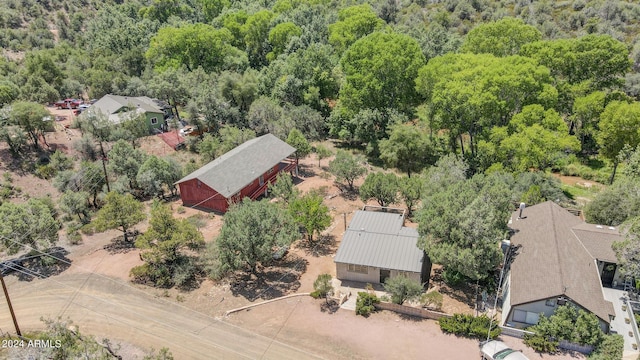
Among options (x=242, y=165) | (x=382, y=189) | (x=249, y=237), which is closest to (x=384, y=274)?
(x=382, y=189)

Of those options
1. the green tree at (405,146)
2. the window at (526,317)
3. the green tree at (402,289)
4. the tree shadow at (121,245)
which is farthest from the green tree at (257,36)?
the window at (526,317)

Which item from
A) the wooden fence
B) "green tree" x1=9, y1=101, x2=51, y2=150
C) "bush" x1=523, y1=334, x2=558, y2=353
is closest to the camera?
"bush" x1=523, y1=334, x2=558, y2=353

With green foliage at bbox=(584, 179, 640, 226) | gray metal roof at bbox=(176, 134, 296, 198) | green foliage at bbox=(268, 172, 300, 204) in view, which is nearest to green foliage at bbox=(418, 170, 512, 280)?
green foliage at bbox=(584, 179, 640, 226)

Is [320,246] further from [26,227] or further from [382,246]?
[26,227]

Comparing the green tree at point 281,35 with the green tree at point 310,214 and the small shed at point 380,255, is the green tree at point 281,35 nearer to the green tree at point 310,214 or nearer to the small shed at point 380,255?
the green tree at point 310,214

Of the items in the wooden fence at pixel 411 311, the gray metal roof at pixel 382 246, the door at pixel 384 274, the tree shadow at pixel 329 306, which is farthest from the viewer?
the door at pixel 384 274

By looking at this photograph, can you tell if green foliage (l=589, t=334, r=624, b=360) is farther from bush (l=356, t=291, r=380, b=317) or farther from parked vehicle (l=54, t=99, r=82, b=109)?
parked vehicle (l=54, t=99, r=82, b=109)
